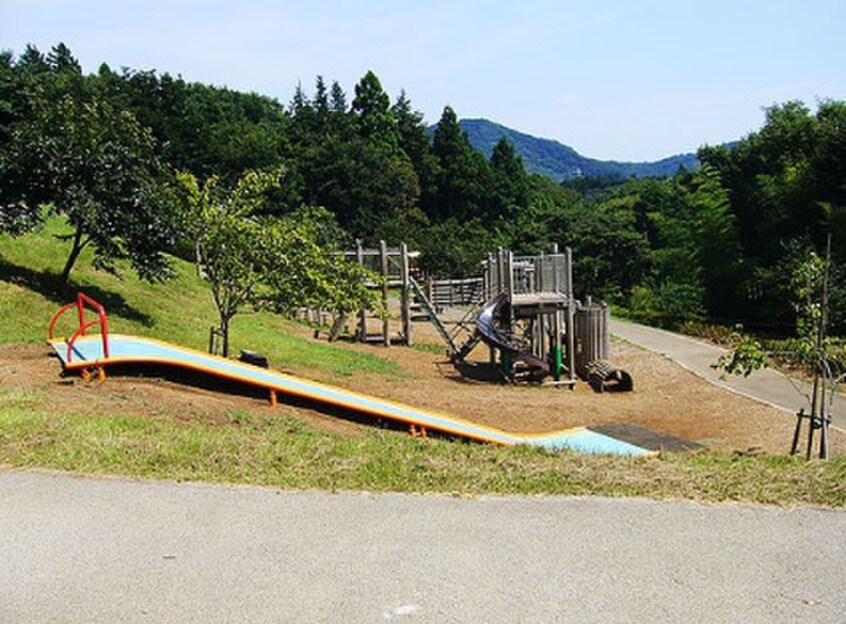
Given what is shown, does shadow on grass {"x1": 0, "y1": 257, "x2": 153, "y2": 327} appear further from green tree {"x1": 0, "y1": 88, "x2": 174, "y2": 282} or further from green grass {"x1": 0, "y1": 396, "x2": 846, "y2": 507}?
green grass {"x1": 0, "y1": 396, "x2": 846, "y2": 507}

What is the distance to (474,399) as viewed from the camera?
15797 mm

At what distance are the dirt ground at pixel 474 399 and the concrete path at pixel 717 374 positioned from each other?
522mm

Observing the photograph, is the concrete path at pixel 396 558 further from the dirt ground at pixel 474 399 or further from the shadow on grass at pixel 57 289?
the shadow on grass at pixel 57 289

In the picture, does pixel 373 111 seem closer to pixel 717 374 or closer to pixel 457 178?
pixel 457 178

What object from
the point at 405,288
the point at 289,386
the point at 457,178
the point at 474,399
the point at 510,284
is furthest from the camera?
the point at 457,178

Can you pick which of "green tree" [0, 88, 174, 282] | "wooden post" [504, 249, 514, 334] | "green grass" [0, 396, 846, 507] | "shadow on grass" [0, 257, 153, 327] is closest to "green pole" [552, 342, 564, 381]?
"wooden post" [504, 249, 514, 334]

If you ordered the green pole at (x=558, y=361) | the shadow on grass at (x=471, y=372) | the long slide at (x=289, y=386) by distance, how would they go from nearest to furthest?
1. the long slide at (x=289, y=386)
2. the green pole at (x=558, y=361)
3. the shadow on grass at (x=471, y=372)

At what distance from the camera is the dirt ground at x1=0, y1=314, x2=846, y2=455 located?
→ 9.04 meters

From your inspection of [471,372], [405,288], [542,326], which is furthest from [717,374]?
[405,288]

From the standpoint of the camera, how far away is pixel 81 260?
21453mm

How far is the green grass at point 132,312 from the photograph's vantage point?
49.1 ft

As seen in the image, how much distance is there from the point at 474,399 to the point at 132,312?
811 centimetres

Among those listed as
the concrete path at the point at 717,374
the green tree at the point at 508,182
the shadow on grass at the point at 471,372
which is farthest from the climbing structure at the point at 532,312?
the green tree at the point at 508,182

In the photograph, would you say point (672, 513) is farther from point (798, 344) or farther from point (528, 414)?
point (528, 414)
